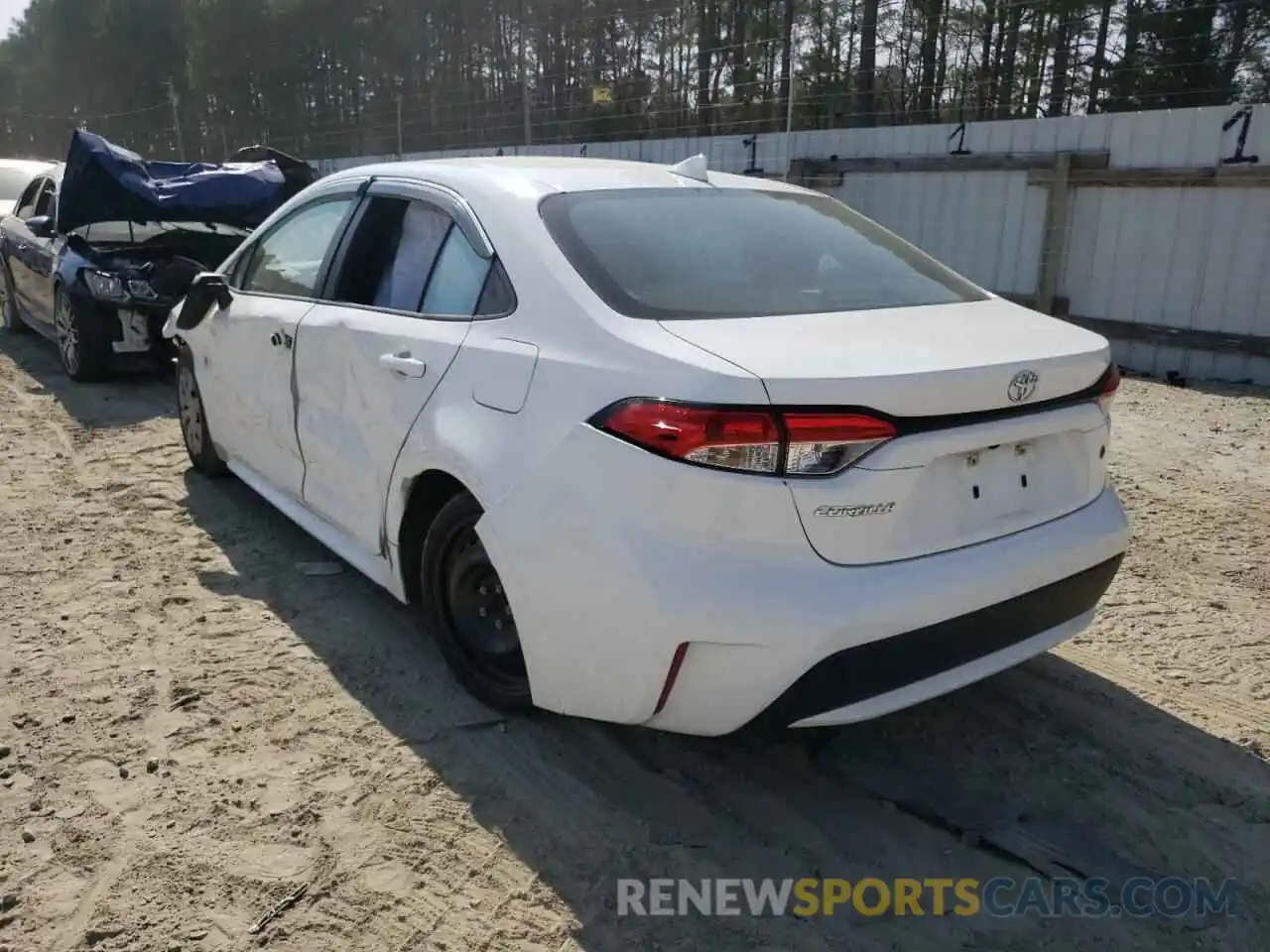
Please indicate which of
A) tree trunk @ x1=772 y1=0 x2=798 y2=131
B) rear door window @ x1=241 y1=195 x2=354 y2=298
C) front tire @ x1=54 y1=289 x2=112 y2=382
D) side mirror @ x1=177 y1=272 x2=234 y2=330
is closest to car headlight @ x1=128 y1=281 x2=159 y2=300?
front tire @ x1=54 y1=289 x2=112 y2=382

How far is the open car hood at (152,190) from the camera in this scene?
7.68 m

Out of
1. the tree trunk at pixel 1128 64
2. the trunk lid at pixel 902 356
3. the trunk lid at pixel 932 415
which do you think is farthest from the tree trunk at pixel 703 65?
the trunk lid at pixel 932 415

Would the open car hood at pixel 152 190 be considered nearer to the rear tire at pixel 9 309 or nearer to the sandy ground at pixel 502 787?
the rear tire at pixel 9 309

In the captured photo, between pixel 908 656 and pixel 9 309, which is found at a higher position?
pixel 908 656

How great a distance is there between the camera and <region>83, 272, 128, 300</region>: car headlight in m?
7.42

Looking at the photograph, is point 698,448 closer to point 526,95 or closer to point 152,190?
point 152,190

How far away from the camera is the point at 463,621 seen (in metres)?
3.18

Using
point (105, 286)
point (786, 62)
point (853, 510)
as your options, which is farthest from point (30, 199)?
point (853, 510)

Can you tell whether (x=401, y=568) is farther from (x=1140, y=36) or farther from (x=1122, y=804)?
(x=1140, y=36)

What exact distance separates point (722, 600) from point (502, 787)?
3.17 ft

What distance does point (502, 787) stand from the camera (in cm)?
281

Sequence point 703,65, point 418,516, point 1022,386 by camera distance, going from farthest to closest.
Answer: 1. point 703,65
2. point 418,516
3. point 1022,386

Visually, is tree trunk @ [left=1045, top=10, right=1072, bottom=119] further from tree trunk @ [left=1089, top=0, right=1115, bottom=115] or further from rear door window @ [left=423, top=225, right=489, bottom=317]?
rear door window @ [left=423, top=225, right=489, bottom=317]

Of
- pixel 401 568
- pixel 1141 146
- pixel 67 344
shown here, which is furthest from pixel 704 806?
pixel 1141 146
